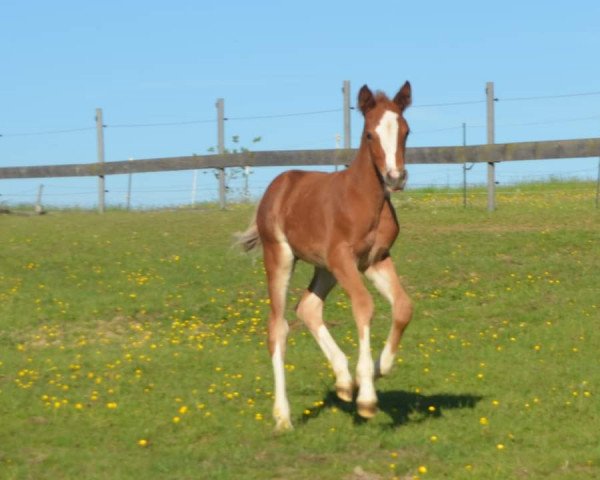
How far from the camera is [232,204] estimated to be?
93.6 feet

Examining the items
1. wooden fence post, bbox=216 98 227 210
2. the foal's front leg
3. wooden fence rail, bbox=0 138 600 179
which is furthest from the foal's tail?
wooden fence post, bbox=216 98 227 210

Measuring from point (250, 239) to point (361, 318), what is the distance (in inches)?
92.2

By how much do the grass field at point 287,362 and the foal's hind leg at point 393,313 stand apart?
1.86ft

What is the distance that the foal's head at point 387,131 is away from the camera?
842 cm

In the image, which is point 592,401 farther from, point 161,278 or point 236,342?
point 161,278

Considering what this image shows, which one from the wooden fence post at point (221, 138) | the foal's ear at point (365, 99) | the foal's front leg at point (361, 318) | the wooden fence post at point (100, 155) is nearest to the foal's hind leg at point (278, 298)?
the foal's front leg at point (361, 318)

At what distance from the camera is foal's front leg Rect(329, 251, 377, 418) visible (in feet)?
28.0

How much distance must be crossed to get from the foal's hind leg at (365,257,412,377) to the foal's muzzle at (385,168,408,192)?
0.98 metres

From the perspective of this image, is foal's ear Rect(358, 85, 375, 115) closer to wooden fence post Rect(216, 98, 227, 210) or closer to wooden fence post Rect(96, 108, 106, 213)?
wooden fence post Rect(216, 98, 227, 210)

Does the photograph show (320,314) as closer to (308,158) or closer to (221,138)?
(308,158)

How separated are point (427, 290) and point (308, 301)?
658cm

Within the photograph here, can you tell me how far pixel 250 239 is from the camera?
10.9 m

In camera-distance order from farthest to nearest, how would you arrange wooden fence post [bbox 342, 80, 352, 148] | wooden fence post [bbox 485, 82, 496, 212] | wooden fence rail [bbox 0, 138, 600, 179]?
1. wooden fence post [bbox 342, 80, 352, 148]
2. wooden fence post [bbox 485, 82, 496, 212]
3. wooden fence rail [bbox 0, 138, 600, 179]

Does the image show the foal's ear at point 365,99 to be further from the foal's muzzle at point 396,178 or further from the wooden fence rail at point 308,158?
the wooden fence rail at point 308,158
